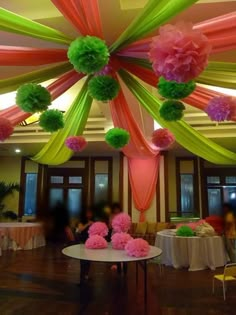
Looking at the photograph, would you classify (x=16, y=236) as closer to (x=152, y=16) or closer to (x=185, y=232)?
(x=185, y=232)

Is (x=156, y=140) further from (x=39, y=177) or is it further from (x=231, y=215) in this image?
(x=39, y=177)

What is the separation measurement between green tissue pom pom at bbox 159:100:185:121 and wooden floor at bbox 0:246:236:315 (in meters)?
2.54

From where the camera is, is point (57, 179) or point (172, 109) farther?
point (57, 179)

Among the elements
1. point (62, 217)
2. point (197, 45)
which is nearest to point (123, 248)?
point (62, 217)

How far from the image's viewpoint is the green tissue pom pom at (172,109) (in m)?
2.37

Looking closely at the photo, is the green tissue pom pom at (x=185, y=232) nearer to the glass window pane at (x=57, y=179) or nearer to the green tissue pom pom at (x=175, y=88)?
the green tissue pom pom at (x=175, y=88)

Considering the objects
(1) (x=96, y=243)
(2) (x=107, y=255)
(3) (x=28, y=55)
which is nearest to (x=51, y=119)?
(3) (x=28, y=55)

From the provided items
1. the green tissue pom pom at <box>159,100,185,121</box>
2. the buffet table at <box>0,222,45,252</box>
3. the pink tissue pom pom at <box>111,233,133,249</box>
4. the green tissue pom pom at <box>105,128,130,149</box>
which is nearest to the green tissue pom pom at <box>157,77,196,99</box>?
the green tissue pom pom at <box>159,100,185,121</box>

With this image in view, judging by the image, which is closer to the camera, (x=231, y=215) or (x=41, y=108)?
(x=41, y=108)

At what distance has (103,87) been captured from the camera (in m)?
2.29

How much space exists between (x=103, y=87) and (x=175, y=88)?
64cm

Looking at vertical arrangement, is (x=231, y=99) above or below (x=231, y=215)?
above

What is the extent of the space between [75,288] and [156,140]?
108 inches

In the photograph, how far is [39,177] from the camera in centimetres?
1030
